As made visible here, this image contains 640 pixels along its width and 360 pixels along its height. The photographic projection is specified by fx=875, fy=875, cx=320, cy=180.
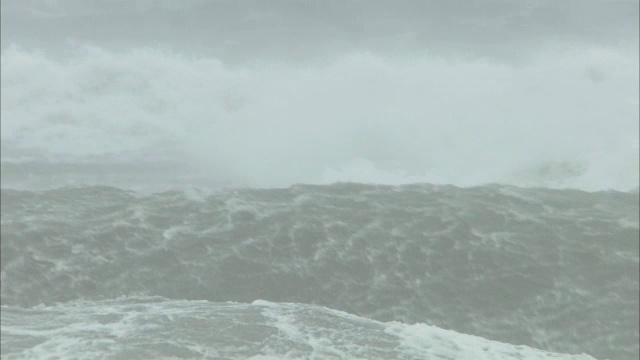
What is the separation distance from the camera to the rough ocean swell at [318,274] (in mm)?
20875

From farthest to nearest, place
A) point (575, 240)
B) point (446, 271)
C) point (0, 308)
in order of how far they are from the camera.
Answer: point (575, 240)
point (446, 271)
point (0, 308)

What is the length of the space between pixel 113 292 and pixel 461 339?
35.5ft

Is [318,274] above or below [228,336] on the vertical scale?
above

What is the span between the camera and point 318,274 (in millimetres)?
28125

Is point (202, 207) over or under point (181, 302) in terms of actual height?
over

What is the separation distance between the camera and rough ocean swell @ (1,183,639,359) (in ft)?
68.5

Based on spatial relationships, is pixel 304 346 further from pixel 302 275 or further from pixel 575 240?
pixel 575 240

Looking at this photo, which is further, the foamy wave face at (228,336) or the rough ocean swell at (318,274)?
the rough ocean swell at (318,274)

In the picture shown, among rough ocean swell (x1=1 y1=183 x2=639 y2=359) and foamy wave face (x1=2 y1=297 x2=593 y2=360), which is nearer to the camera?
foamy wave face (x1=2 y1=297 x2=593 y2=360)

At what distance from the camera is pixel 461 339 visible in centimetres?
2153

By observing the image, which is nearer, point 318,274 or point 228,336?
point 228,336

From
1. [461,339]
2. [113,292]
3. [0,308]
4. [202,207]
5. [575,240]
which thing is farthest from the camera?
[202,207]

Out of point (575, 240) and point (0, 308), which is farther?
point (575, 240)

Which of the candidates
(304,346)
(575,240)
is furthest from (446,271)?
(304,346)
